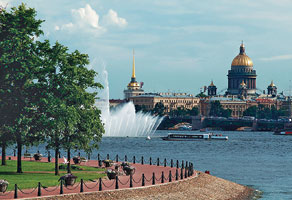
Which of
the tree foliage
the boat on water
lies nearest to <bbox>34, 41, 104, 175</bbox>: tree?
the tree foliage

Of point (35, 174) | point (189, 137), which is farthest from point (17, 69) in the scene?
point (189, 137)

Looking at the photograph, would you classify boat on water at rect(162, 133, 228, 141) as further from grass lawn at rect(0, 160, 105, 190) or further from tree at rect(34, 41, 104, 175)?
tree at rect(34, 41, 104, 175)

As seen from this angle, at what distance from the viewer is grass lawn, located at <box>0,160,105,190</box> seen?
44375mm

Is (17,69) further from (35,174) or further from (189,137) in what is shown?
(189,137)

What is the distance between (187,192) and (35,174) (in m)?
11.8

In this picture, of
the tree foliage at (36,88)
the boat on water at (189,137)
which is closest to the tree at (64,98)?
the tree foliage at (36,88)

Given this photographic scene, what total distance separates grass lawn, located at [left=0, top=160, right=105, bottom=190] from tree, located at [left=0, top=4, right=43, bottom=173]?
299 cm

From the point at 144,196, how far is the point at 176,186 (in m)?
4.73

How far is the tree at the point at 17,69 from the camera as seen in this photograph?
4875 centimetres

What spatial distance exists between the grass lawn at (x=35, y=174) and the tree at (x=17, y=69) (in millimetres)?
2991

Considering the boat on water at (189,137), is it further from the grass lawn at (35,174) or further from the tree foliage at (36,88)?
the tree foliage at (36,88)

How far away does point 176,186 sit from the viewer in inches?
1813

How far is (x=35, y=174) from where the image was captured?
2003 inches

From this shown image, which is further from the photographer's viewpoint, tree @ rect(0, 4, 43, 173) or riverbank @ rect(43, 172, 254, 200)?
tree @ rect(0, 4, 43, 173)
